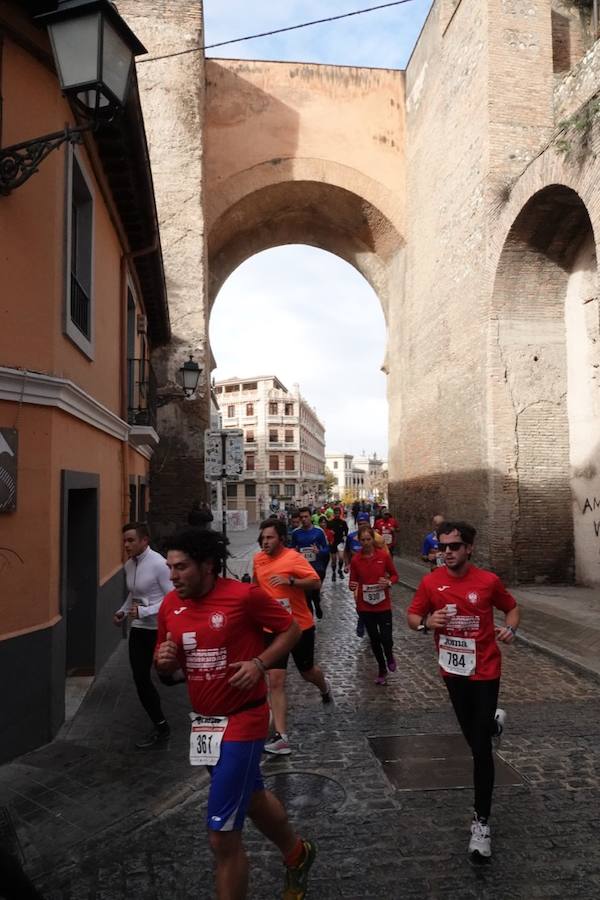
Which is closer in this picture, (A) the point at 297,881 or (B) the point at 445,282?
(A) the point at 297,881

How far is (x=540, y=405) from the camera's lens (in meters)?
13.0

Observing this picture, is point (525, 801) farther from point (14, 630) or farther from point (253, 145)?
point (253, 145)

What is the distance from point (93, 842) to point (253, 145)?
1964cm

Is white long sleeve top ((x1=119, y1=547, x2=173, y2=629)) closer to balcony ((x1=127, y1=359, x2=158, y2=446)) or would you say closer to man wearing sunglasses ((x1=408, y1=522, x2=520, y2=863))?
man wearing sunglasses ((x1=408, y1=522, x2=520, y2=863))

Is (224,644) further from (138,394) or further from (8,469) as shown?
(138,394)

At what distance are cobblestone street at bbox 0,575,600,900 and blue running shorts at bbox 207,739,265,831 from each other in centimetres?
79

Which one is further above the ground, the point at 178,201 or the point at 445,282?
the point at 178,201

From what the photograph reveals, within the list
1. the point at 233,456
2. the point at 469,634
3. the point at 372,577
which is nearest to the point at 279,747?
the point at 469,634

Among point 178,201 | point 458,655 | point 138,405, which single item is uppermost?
point 178,201

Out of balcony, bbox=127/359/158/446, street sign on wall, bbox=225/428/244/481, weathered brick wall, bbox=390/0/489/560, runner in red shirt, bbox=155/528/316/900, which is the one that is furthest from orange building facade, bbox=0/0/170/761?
Answer: weathered brick wall, bbox=390/0/489/560

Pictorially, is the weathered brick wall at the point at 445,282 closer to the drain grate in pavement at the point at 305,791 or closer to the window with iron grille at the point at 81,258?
the window with iron grille at the point at 81,258

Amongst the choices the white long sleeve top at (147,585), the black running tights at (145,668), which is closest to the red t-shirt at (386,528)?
the white long sleeve top at (147,585)

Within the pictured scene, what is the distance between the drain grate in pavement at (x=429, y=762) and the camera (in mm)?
4182

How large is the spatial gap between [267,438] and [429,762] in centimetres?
6946
